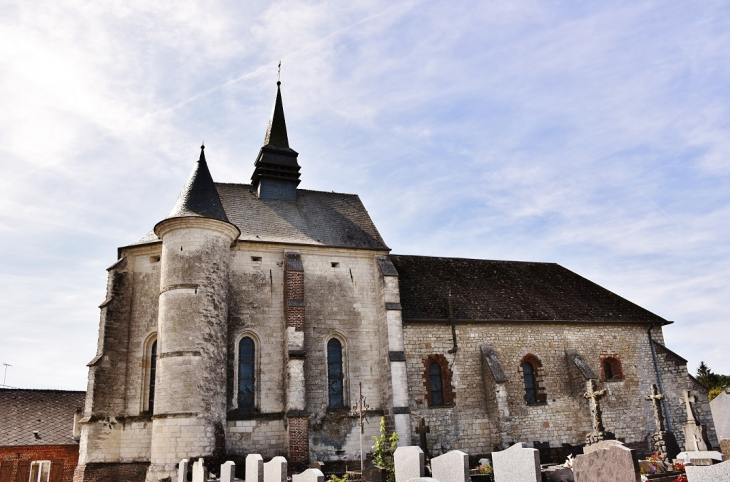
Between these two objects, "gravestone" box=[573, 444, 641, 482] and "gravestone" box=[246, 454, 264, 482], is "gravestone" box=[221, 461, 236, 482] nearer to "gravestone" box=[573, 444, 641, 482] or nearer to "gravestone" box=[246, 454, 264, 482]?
"gravestone" box=[246, 454, 264, 482]

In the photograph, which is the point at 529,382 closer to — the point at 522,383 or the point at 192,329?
the point at 522,383

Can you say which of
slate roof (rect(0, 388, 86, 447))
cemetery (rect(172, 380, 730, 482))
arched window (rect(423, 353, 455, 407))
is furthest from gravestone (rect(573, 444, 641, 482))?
slate roof (rect(0, 388, 86, 447))

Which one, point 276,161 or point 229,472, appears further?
point 276,161

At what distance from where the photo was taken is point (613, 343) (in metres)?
23.8

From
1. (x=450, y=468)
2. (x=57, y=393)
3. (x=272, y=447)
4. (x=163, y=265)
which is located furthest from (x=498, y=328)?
(x=57, y=393)

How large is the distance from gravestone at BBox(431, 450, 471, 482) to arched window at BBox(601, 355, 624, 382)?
61.3 ft

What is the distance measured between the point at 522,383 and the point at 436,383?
3484 mm

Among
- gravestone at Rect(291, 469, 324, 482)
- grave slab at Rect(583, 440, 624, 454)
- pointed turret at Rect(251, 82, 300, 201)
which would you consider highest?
pointed turret at Rect(251, 82, 300, 201)

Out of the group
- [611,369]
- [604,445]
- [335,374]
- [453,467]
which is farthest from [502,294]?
[453,467]

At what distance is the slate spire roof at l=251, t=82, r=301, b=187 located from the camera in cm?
2348

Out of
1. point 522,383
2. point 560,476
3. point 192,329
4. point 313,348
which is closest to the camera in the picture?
point 560,476

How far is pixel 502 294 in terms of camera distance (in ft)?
79.6

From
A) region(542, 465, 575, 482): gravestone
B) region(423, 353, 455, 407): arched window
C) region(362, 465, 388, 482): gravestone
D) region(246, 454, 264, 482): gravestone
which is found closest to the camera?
region(542, 465, 575, 482): gravestone

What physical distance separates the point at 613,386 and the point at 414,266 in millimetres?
9379
